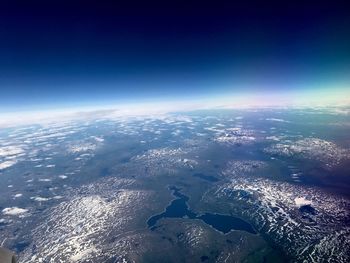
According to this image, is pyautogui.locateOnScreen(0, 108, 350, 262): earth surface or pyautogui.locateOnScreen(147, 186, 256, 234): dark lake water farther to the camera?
pyautogui.locateOnScreen(147, 186, 256, 234): dark lake water

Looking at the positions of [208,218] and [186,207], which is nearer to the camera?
[208,218]

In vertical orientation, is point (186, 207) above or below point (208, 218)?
below

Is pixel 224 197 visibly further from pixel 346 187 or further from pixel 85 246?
pixel 85 246

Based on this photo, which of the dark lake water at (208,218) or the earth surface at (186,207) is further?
the dark lake water at (208,218)
